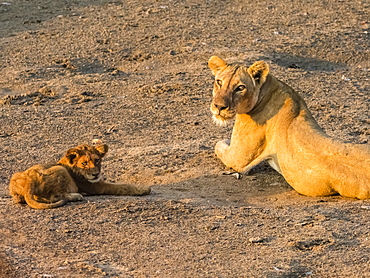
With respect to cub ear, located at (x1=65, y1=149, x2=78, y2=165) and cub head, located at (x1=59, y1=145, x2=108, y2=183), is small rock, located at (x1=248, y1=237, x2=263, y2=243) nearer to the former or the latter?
cub head, located at (x1=59, y1=145, x2=108, y2=183)

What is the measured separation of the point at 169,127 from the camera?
11.2m

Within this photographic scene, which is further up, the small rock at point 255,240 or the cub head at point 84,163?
the cub head at point 84,163

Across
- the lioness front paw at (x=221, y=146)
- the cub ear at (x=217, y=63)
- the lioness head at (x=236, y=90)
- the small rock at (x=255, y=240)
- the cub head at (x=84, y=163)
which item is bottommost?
the lioness front paw at (x=221, y=146)

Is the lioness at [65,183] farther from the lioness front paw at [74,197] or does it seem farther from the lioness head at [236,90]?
the lioness head at [236,90]

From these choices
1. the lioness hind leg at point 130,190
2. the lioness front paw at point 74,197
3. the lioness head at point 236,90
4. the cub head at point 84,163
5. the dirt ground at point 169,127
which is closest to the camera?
the dirt ground at point 169,127

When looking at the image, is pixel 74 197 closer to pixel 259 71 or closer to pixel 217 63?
pixel 217 63

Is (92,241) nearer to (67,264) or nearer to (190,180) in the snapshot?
(67,264)

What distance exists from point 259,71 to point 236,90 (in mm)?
331

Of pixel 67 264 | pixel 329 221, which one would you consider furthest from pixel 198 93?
pixel 67 264

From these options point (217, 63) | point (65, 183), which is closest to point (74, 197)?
point (65, 183)

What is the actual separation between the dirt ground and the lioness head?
0.85m

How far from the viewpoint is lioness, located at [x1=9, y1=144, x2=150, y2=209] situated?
25.6 ft

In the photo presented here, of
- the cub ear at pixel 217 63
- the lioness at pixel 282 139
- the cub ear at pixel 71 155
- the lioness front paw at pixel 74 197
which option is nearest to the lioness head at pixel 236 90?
the lioness at pixel 282 139

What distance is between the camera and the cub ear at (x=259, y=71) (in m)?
8.68
